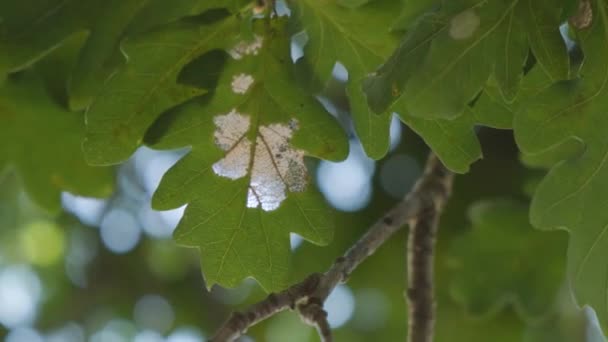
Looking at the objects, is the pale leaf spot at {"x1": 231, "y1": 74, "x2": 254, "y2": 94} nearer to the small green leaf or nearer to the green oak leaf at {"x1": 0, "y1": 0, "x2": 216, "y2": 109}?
the green oak leaf at {"x1": 0, "y1": 0, "x2": 216, "y2": 109}

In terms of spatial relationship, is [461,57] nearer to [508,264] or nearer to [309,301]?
[309,301]

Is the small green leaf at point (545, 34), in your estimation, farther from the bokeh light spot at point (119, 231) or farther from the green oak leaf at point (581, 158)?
the bokeh light spot at point (119, 231)

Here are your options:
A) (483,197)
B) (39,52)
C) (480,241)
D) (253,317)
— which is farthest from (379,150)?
(483,197)

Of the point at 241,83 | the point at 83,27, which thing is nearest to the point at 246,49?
the point at 241,83

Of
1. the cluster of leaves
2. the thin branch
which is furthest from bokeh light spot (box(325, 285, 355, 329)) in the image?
the cluster of leaves

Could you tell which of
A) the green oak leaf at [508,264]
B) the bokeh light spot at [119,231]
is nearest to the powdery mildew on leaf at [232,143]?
the green oak leaf at [508,264]

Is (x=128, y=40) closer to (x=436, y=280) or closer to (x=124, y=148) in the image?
(x=124, y=148)
